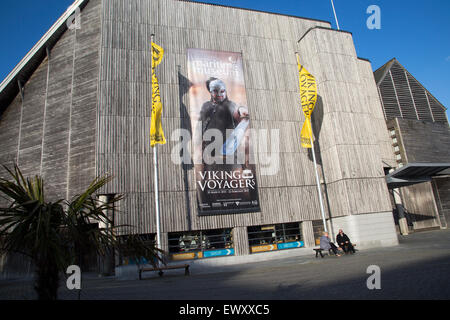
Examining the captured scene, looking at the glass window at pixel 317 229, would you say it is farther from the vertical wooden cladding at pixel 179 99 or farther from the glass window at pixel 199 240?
the glass window at pixel 199 240

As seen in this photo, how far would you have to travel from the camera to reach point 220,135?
22.4 metres

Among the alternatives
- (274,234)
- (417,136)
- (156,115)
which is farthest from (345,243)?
(417,136)

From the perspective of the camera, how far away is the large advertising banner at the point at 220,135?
21406 millimetres

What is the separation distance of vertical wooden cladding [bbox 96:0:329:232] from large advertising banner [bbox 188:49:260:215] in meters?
0.63

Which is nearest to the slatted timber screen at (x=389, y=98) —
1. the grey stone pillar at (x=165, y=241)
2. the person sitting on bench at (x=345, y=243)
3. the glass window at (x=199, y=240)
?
the person sitting on bench at (x=345, y=243)

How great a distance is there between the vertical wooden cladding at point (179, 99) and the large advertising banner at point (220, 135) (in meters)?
0.63

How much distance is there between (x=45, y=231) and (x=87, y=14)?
23.7 metres

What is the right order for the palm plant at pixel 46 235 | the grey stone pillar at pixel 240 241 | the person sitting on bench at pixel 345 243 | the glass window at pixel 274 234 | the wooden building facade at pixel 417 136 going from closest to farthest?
the palm plant at pixel 46 235 → the person sitting on bench at pixel 345 243 → the grey stone pillar at pixel 240 241 → the glass window at pixel 274 234 → the wooden building facade at pixel 417 136

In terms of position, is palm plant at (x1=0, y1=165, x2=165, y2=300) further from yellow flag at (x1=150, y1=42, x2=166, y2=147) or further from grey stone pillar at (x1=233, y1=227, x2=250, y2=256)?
grey stone pillar at (x1=233, y1=227, x2=250, y2=256)

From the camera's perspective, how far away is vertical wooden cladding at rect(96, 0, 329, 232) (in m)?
20.1

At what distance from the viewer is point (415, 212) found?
31750 millimetres

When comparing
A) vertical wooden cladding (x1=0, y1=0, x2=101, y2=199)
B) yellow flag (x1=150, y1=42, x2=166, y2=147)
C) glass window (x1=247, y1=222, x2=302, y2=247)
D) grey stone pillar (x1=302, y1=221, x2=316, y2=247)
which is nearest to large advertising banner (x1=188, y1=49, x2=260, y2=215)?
glass window (x1=247, y1=222, x2=302, y2=247)

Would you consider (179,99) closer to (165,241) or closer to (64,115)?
(64,115)
